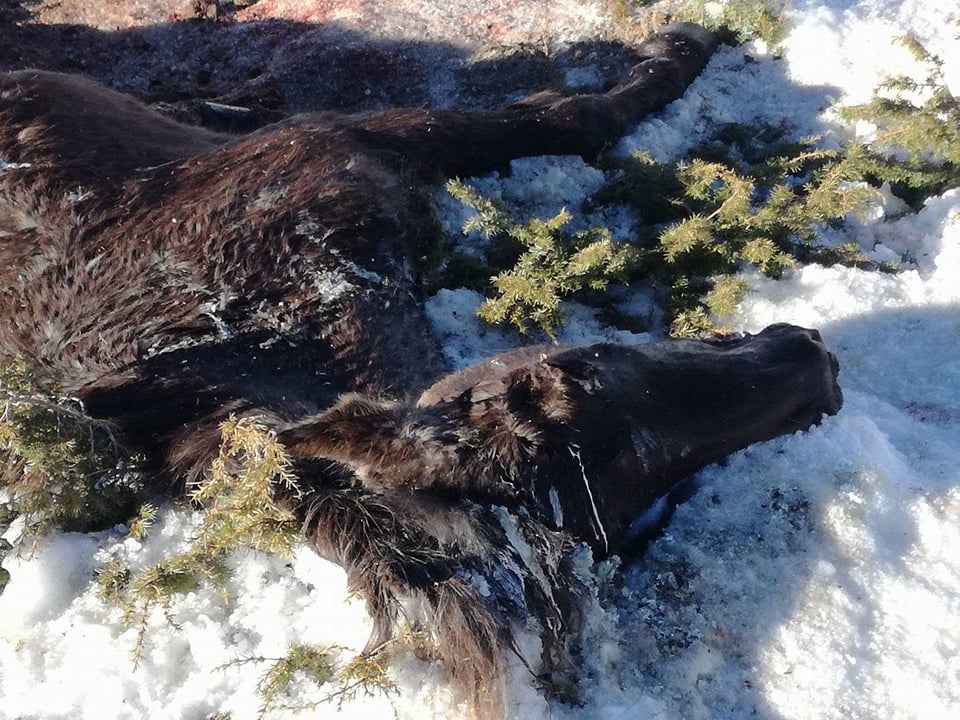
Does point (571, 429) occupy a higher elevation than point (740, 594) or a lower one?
higher

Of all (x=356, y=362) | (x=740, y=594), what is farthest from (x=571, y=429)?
(x=356, y=362)

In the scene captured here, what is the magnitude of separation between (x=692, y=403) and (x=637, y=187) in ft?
8.92

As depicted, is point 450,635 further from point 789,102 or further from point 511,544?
point 789,102

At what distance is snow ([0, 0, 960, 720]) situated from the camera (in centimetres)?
255

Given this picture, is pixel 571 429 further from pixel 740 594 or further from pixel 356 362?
pixel 356 362

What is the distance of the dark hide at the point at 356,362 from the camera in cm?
255

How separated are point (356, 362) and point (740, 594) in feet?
7.15

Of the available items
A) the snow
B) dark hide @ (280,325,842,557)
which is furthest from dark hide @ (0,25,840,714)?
the snow

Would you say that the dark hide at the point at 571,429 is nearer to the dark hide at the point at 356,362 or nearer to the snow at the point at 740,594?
the dark hide at the point at 356,362

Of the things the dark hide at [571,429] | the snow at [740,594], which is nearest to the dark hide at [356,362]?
the dark hide at [571,429]

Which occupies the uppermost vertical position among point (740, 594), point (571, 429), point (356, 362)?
point (571, 429)

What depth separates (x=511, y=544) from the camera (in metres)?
2.59

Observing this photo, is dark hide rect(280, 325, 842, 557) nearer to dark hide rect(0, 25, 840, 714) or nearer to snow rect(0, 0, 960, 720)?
dark hide rect(0, 25, 840, 714)

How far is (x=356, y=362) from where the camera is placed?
3.88 m
